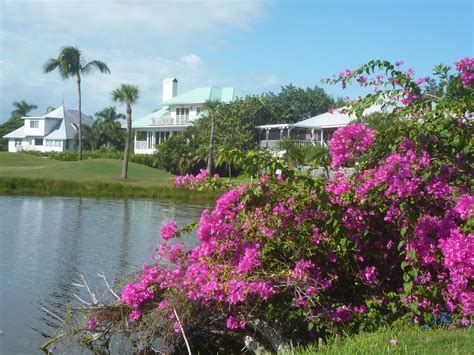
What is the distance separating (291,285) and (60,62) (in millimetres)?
60279

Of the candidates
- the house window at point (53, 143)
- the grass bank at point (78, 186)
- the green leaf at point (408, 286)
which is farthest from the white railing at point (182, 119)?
the green leaf at point (408, 286)

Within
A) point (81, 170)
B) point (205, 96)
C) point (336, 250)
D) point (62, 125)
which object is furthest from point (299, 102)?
point (336, 250)

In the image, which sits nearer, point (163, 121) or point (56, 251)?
point (56, 251)

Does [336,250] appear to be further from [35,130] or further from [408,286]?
[35,130]

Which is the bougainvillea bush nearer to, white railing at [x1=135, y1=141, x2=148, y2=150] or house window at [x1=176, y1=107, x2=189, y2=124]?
house window at [x1=176, y1=107, x2=189, y2=124]

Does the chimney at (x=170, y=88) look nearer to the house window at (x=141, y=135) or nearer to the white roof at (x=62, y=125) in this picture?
the house window at (x=141, y=135)

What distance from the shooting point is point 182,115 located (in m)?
71.0

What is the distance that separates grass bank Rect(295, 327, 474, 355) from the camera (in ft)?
19.3

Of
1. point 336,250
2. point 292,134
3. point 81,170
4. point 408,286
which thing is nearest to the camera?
point 408,286

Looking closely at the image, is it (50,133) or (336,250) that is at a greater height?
(50,133)

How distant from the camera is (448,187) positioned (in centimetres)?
730

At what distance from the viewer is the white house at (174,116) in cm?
6950

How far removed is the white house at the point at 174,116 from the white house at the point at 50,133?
15891 millimetres

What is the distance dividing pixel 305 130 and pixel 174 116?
1784 cm
